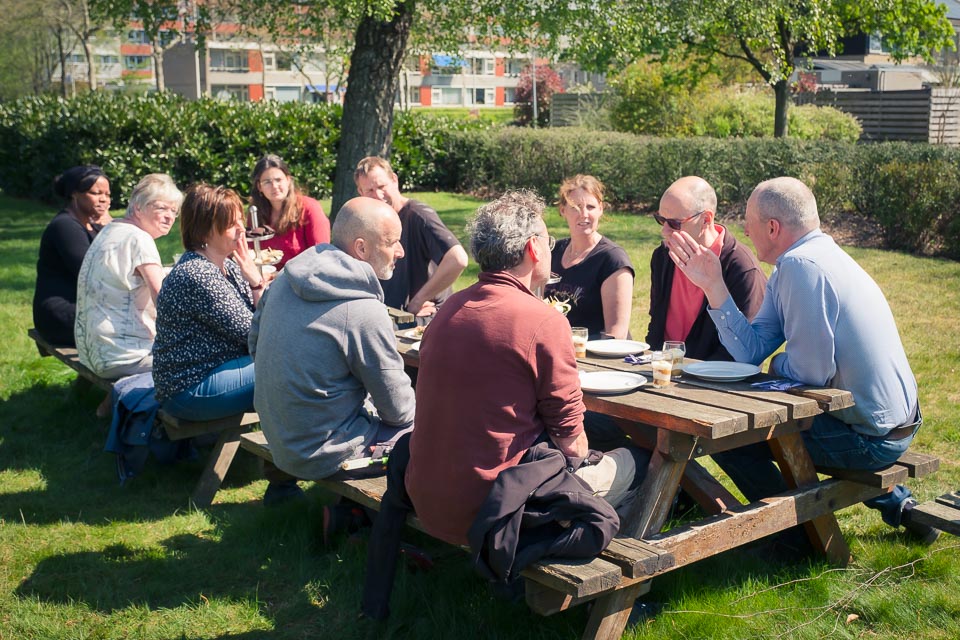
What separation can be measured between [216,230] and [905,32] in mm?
13377

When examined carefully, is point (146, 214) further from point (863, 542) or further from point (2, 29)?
point (2, 29)

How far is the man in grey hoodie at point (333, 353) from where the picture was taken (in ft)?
12.0

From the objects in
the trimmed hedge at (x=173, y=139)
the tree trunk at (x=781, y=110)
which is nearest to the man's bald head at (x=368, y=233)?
the trimmed hedge at (x=173, y=139)

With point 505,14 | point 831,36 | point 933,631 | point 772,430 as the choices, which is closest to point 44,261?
point 772,430

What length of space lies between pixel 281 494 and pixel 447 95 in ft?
322

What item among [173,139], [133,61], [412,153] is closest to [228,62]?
[133,61]

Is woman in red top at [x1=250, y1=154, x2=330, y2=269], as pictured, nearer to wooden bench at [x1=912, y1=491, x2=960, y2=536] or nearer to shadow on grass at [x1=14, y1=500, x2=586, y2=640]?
shadow on grass at [x1=14, y1=500, x2=586, y2=640]

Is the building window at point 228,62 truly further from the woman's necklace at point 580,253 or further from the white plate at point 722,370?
the white plate at point 722,370

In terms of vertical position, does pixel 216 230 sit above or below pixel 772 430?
above

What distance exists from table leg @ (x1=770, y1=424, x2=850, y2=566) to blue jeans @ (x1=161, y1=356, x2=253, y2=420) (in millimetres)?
2562

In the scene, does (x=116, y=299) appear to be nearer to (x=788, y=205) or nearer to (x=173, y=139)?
(x=788, y=205)

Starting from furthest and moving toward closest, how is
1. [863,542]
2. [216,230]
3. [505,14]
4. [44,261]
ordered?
[505,14] → [44,261] → [216,230] → [863,542]

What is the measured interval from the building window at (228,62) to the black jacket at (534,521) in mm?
81889

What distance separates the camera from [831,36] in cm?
1344
